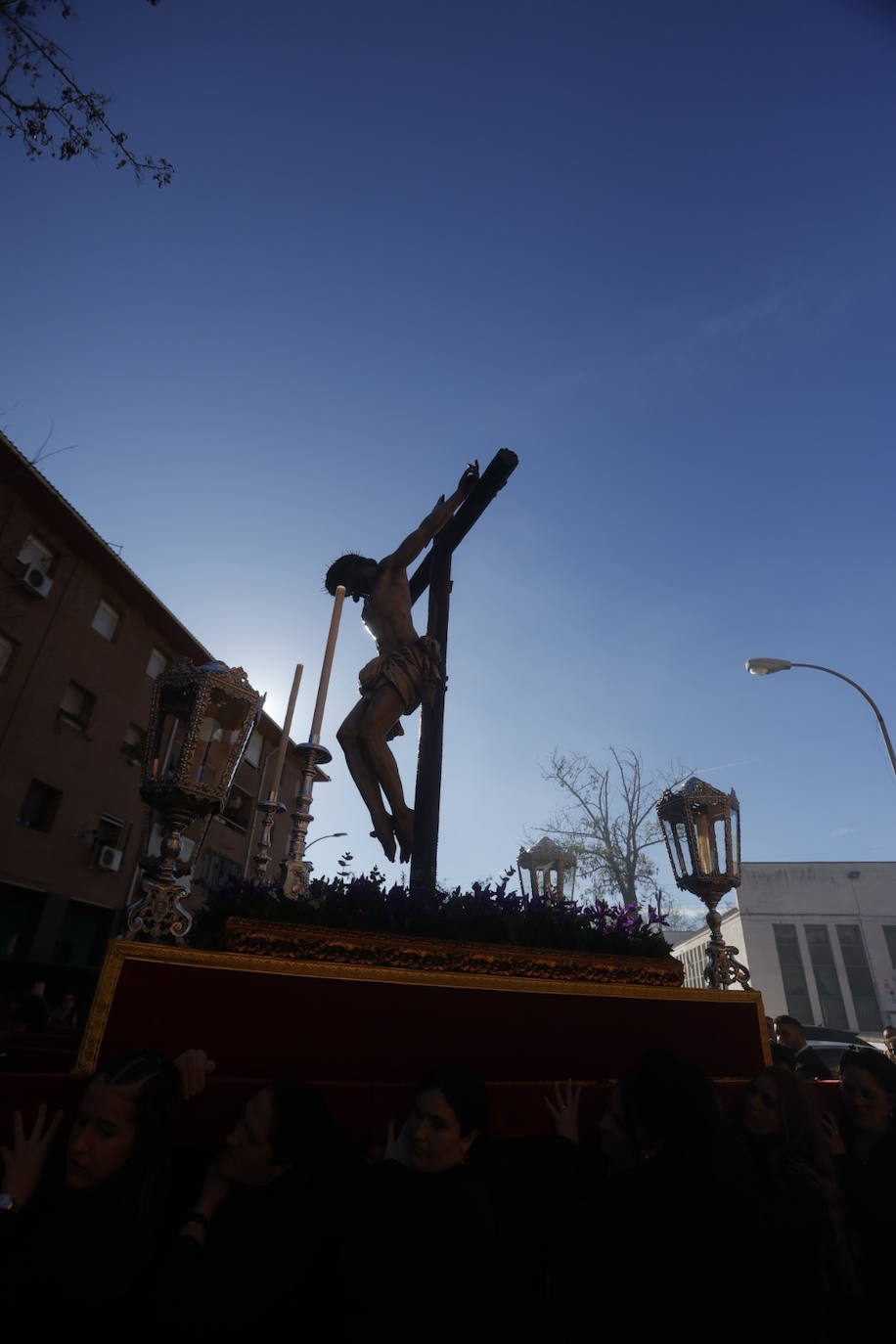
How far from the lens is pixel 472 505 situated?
7.09 metres

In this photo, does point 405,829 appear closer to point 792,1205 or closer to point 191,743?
point 191,743

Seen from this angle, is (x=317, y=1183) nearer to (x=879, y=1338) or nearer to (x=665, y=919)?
(x=879, y=1338)

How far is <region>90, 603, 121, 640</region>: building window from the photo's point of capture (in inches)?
738

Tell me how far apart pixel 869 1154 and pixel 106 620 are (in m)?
20.3

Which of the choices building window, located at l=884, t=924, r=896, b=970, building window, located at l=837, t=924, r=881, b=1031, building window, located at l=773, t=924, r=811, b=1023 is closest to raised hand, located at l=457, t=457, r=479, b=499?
building window, located at l=773, t=924, r=811, b=1023

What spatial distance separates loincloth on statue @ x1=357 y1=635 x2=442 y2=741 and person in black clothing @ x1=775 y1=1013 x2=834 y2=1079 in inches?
160

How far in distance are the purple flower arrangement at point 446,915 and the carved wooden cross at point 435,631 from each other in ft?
3.77

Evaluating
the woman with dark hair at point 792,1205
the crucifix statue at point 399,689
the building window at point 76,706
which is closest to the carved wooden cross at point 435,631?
the crucifix statue at point 399,689

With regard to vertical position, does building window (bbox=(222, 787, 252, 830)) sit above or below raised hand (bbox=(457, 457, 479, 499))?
above

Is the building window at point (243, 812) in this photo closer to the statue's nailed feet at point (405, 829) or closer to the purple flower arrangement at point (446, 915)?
the statue's nailed feet at point (405, 829)

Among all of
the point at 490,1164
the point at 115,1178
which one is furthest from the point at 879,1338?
the point at 115,1178

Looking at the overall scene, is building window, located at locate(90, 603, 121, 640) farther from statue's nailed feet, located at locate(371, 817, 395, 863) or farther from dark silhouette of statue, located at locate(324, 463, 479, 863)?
statue's nailed feet, located at locate(371, 817, 395, 863)

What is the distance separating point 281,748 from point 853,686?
11346 millimetres

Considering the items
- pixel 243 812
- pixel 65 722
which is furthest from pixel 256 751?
pixel 65 722
